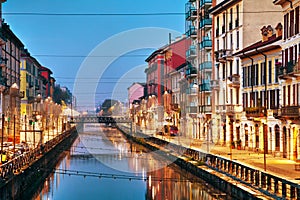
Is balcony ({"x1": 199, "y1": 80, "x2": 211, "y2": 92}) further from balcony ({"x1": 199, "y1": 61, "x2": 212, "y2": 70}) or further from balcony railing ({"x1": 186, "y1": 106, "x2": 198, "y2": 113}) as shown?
balcony railing ({"x1": 186, "y1": 106, "x2": 198, "y2": 113})

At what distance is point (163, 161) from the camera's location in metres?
62.4

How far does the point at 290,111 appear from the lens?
41.3 metres

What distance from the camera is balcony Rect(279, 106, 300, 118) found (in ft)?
132

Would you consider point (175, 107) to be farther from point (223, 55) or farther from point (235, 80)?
point (235, 80)

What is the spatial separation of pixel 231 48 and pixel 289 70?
63.3 feet

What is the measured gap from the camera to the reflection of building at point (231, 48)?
187 feet

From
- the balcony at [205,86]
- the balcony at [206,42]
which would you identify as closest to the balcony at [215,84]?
the balcony at [205,86]

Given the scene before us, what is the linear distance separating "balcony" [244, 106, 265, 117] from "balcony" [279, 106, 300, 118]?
673cm

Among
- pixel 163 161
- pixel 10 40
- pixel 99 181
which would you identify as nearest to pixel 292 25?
pixel 99 181

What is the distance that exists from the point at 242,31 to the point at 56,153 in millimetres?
26082

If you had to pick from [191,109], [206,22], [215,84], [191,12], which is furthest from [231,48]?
[191,109]

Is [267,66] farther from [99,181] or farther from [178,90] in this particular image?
[178,90]

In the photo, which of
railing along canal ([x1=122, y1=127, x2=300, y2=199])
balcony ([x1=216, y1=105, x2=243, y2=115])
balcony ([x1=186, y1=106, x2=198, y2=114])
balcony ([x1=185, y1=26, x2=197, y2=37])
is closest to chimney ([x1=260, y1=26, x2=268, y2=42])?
balcony ([x1=216, y1=105, x2=243, y2=115])

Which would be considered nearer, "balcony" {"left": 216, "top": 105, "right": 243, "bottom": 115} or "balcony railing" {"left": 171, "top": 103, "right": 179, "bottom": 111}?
"balcony" {"left": 216, "top": 105, "right": 243, "bottom": 115}
